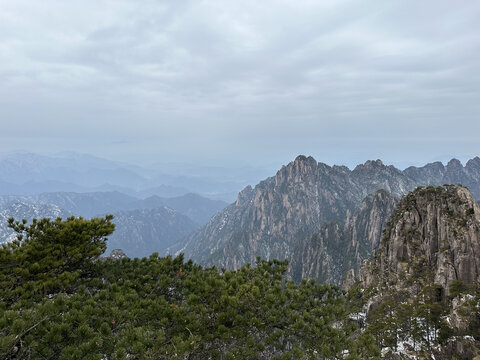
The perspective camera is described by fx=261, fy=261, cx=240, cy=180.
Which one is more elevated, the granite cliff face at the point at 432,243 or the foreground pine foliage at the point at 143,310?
the foreground pine foliage at the point at 143,310

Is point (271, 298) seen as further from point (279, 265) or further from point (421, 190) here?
point (421, 190)

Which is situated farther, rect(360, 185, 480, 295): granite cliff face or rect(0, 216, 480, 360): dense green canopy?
rect(360, 185, 480, 295): granite cliff face

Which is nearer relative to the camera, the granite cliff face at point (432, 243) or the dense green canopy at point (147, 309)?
the dense green canopy at point (147, 309)

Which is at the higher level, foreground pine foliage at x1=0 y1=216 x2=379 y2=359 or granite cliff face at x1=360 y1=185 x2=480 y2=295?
foreground pine foliage at x1=0 y1=216 x2=379 y2=359

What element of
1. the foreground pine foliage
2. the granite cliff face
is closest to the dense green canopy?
the foreground pine foliage

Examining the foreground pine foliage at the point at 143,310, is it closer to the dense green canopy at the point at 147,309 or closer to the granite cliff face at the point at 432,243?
the dense green canopy at the point at 147,309

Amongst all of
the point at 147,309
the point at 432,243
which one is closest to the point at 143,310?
the point at 147,309

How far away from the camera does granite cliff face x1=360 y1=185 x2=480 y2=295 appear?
72750mm

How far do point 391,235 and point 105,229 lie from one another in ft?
380

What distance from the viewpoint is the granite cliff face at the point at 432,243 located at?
72.8m

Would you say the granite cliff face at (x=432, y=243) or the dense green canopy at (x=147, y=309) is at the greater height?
the dense green canopy at (x=147, y=309)

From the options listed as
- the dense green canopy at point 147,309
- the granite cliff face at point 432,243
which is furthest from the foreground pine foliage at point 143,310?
the granite cliff face at point 432,243

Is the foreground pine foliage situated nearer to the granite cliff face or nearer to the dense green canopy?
the dense green canopy

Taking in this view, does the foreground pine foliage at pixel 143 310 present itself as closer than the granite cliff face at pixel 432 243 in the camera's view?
Yes
